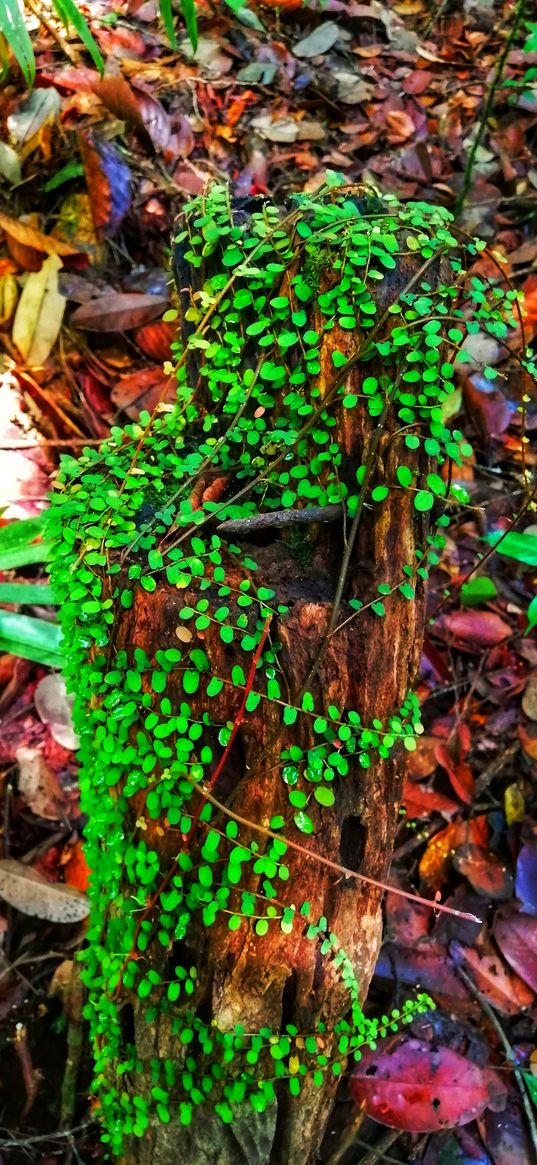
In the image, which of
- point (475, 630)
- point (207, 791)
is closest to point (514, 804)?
point (475, 630)

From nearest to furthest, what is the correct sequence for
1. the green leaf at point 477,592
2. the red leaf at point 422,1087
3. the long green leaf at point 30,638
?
the red leaf at point 422,1087, the long green leaf at point 30,638, the green leaf at point 477,592

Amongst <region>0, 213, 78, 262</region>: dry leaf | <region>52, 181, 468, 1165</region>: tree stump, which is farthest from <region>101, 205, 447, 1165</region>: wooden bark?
<region>0, 213, 78, 262</region>: dry leaf

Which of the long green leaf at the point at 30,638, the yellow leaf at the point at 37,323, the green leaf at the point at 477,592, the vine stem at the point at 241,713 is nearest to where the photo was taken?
the vine stem at the point at 241,713

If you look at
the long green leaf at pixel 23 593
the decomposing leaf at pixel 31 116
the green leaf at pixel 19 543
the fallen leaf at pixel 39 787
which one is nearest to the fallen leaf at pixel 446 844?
the fallen leaf at pixel 39 787

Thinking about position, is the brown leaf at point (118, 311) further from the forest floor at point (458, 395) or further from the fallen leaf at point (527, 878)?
the fallen leaf at point (527, 878)

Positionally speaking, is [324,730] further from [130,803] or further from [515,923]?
[515,923]

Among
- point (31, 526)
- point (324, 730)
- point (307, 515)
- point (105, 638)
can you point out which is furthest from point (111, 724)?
point (31, 526)

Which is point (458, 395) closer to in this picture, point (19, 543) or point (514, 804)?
point (514, 804)

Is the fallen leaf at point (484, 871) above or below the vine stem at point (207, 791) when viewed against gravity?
below

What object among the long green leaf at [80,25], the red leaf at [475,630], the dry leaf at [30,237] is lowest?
the red leaf at [475,630]
